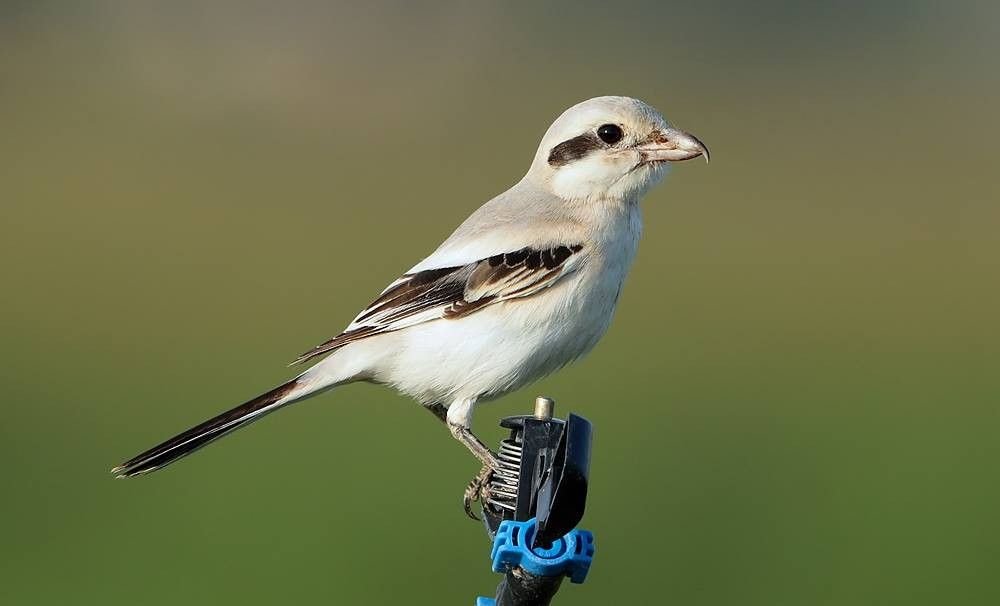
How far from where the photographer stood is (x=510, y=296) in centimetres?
352

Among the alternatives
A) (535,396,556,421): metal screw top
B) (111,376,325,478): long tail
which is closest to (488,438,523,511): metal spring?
(535,396,556,421): metal screw top

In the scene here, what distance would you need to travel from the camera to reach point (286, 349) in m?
7.18

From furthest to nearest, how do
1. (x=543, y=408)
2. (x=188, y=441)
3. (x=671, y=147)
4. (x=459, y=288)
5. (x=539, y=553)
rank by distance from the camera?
(x=671, y=147) < (x=459, y=288) < (x=188, y=441) < (x=543, y=408) < (x=539, y=553)

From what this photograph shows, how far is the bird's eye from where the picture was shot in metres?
3.77

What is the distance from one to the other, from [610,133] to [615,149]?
5 cm

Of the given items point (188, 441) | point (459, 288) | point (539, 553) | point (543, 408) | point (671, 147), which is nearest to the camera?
point (539, 553)

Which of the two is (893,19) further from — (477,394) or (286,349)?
(477,394)

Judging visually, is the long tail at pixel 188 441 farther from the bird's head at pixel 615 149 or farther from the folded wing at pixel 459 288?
the bird's head at pixel 615 149

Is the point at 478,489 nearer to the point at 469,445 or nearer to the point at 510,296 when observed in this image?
the point at 469,445

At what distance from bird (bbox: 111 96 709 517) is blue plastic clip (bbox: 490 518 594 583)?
0.93m

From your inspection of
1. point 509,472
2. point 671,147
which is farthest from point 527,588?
point 671,147

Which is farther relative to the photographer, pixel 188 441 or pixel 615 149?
pixel 615 149

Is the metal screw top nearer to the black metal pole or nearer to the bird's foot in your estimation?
the black metal pole

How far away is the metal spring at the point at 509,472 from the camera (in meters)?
2.57
